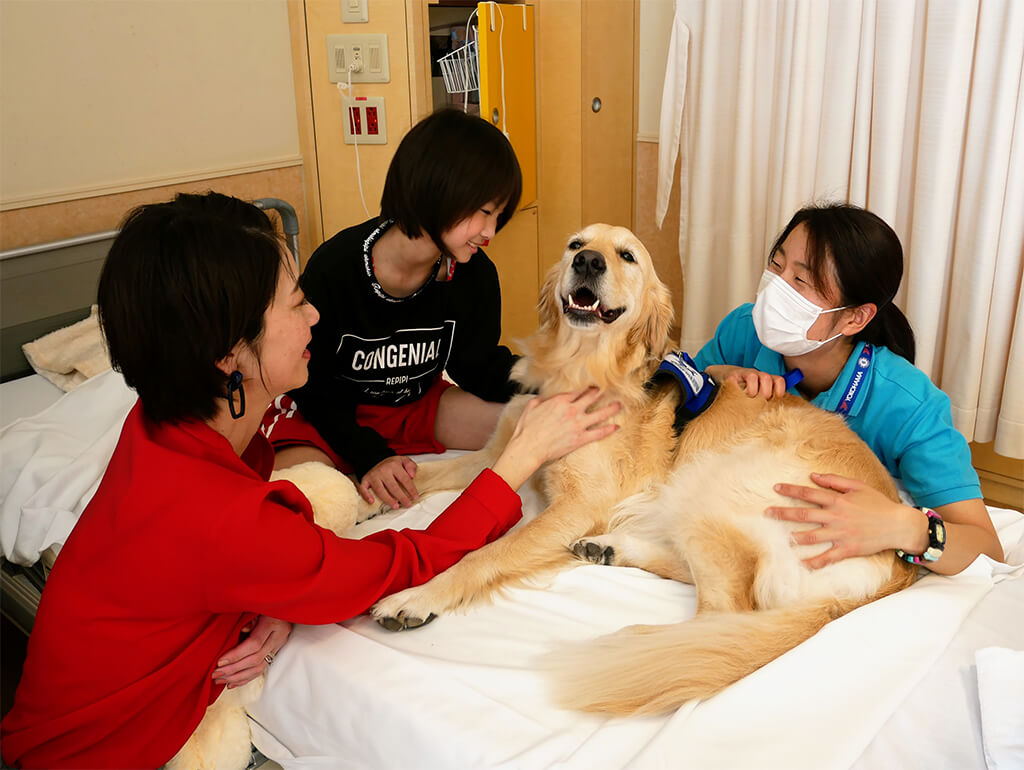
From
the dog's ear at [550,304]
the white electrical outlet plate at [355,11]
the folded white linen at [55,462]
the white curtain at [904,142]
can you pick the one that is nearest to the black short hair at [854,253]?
the dog's ear at [550,304]

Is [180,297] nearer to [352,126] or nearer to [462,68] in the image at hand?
[352,126]

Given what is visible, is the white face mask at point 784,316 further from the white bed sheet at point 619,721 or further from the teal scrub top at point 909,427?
the white bed sheet at point 619,721

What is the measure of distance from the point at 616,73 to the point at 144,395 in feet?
11.0

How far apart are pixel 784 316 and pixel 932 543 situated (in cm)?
62

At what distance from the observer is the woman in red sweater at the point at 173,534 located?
1160 millimetres

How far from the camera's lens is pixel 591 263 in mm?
1828

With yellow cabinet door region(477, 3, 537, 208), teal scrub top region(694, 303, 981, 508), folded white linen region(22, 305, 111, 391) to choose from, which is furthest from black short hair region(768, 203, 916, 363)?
folded white linen region(22, 305, 111, 391)

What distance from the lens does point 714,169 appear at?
133 inches

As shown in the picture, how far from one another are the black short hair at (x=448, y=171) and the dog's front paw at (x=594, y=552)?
823 mm

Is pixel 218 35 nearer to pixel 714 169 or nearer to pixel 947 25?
pixel 714 169

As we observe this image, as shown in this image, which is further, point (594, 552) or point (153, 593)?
point (594, 552)

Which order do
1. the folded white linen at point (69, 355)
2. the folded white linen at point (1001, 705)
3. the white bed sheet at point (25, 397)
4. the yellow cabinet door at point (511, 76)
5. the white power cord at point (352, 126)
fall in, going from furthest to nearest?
the white power cord at point (352, 126) < the yellow cabinet door at point (511, 76) < the folded white linen at point (69, 355) < the white bed sheet at point (25, 397) < the folded white linen at point (1001, 705)

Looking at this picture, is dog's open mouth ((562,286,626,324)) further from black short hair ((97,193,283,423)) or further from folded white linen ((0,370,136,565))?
folded white linen ((0,370,136,565))

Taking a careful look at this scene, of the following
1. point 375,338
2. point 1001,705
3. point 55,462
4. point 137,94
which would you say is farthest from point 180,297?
point 137,94
